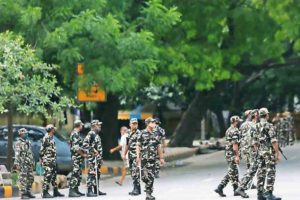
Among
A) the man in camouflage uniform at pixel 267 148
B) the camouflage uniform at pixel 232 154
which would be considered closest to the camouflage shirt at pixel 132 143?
the camouflage uniform at pixel 232 154

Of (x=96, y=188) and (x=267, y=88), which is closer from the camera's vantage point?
(x=96, y=188)

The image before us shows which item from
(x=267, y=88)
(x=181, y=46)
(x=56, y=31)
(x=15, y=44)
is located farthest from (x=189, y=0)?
(x=267, y=88)

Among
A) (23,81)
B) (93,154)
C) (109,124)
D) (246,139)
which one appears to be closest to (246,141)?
(246,139)

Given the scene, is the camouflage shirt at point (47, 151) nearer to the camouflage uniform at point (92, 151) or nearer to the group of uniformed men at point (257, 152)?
the camouflage uniform at point (92, 151)

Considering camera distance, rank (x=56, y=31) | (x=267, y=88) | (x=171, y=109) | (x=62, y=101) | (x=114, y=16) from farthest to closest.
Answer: (x=171, y=109) < (x=267, y=88) < (x=114, y=16) < (x=56, y=31) < (x=62, y=101)

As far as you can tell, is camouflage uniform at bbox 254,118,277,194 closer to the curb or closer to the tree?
the tree

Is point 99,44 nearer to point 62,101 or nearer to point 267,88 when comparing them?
point 62,101

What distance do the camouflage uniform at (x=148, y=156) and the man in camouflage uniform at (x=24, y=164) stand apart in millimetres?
3835

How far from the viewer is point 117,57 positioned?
85.0 ft

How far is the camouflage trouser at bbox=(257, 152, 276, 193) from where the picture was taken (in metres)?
17.1

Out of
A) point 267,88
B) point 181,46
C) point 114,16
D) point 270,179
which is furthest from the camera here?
point 267,88

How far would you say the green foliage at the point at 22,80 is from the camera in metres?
21.6

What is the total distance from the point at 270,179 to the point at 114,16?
10.8 m

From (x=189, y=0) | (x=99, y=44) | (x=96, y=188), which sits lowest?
(x=96, y=188)
